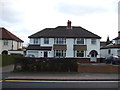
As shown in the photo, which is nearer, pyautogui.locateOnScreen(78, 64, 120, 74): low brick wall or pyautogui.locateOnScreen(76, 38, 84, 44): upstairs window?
pyautogui.locateOnScreen(78, 64, 120, 74): low brick wall

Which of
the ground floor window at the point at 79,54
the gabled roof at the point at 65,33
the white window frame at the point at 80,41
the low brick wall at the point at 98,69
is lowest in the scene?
the low brick wall at the point at 98,69

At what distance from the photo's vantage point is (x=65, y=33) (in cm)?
4472

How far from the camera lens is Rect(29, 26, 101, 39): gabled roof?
43.5 meters

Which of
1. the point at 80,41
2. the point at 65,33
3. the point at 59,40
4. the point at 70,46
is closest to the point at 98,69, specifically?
the point at 70,46

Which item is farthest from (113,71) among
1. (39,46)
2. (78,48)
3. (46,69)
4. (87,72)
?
(39,46)

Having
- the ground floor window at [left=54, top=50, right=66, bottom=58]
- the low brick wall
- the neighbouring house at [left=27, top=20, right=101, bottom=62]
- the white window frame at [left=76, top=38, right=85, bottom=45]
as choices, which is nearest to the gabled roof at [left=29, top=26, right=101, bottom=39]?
the neighbouring house at [left=27, top=20, right=101, bottom=62]

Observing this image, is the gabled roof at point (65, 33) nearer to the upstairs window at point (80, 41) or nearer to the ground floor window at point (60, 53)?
the upstairs window at point (80, 41)

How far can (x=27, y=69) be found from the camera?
20250mm

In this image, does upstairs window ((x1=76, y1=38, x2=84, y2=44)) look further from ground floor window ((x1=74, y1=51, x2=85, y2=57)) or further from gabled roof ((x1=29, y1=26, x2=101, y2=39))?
ground floor window ((x1=74, y1=51, x2=85, y2=57))

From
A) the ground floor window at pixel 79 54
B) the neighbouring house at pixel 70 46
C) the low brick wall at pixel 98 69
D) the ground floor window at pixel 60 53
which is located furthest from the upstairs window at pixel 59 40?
the low brick wall at pixel 98 69

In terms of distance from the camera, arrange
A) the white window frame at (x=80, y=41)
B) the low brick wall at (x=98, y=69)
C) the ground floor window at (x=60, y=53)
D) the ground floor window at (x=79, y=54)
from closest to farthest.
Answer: the low brick wall at (x=98, y=69) → the ground floor window at (x=79, y=54) → the ground floor window at (x=60, y=53) → the white window frame at (x=80, y=41)

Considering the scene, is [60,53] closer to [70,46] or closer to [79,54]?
[70,46]

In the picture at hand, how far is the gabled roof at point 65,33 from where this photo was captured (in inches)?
1714

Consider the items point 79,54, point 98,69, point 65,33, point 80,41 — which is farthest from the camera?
point 65,33
